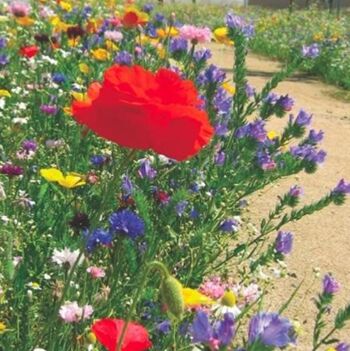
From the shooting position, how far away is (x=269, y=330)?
2.98 feet

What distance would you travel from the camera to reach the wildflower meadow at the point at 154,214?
1.01m

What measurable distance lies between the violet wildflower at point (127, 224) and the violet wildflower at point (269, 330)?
982 millimetres

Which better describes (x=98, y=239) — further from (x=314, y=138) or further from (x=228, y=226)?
(x=314, y=138)

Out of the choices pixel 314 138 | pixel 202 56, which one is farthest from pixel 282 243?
pixel 202 56

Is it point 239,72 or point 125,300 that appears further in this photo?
point 239,72

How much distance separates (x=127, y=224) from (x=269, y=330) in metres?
1.02

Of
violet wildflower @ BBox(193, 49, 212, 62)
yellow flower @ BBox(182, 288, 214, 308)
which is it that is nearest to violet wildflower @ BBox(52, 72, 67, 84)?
violet wildflower @ BBox(193, 49, 212, 62)

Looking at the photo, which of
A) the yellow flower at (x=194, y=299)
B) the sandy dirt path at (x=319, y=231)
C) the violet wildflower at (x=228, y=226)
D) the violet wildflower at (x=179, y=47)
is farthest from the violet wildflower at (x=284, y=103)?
the yellow flower at (x=194, y=299)

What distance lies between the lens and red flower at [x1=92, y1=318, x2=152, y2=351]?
1.09 metres

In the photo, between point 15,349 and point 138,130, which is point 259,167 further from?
point 138,130

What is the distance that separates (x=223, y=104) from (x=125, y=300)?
102 cm

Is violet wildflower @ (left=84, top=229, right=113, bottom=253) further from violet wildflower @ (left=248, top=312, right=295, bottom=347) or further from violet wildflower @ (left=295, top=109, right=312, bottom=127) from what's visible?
violet wildflower @ (left=248, top=312, right=295, bottom=347)

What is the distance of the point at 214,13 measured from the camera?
21.3 meters

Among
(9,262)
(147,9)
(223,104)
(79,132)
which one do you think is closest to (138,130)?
(9,262)
